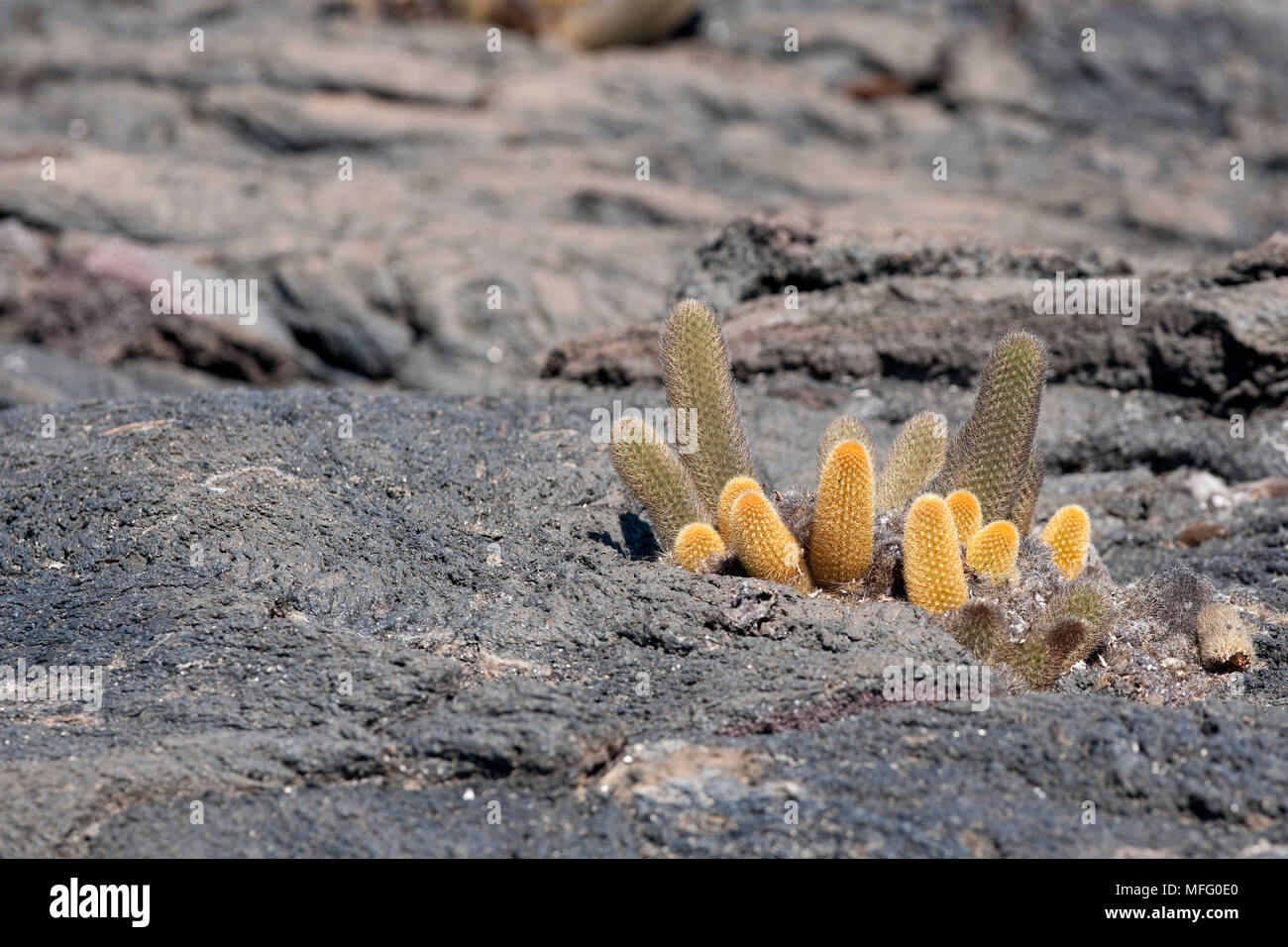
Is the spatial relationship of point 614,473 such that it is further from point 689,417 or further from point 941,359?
point 941,359

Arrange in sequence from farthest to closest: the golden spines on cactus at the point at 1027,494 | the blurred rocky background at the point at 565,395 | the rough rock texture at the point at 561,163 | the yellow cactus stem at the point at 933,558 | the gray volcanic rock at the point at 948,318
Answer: the rough rock texture at the point at 561,163
the gray volcanic rock at the point at 948,318
the golden spines on cactus at the point at 1027,494
the yellow cactus stem at the point at 933,558
the blurred rocky background at the point at 565,395

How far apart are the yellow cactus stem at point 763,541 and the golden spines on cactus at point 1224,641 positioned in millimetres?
1399

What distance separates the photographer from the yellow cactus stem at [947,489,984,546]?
435 centimetres

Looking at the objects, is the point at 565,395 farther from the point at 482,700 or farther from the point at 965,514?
the point at 482,700

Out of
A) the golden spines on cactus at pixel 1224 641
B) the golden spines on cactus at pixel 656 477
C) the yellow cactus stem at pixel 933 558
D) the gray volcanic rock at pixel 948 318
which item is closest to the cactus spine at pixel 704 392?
the golden spines on cactus at pixel 656 477

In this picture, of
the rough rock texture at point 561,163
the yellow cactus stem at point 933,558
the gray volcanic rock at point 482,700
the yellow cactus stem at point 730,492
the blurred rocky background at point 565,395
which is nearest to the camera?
the gray volcanic rock at point 482,700

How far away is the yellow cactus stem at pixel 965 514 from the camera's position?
4348 millimetres

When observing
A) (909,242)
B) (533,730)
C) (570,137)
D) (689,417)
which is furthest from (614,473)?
(570,137)

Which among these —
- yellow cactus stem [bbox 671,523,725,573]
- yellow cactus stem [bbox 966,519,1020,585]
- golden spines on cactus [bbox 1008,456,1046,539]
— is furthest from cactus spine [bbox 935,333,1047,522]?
yellow cactus stem [bbox 671,523,725,573]

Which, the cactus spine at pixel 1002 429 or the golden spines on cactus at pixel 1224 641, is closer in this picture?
the golden spines on cactus at pixel 1224 641

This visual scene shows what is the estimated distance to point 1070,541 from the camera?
4484mm

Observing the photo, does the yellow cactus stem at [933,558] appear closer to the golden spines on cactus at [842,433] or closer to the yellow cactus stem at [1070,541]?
the yellow cactus stem at [1070,541]

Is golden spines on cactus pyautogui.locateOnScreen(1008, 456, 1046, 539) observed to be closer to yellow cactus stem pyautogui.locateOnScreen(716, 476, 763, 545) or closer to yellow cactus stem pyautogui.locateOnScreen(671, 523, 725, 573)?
yellow cactus stem pyautogui.locateOnScreen(716, 476, 763, 545)

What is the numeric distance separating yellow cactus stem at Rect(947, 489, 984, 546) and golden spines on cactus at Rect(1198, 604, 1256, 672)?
0.84 meters
